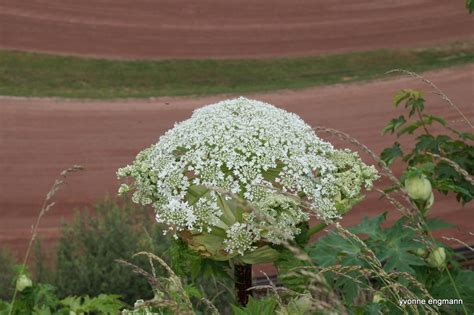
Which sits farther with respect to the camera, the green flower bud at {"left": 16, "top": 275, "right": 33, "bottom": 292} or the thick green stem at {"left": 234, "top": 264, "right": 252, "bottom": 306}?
the green flower bud at {"left": 16, "top": 275, "right": 33, "bottom": 292}

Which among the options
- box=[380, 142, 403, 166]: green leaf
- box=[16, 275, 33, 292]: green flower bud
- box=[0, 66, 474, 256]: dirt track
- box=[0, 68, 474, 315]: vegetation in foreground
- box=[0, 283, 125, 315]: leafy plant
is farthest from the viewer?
box=[0, 66, 474, 256]: dirt track

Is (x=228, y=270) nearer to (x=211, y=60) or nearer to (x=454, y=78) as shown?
(x=454, y=78)

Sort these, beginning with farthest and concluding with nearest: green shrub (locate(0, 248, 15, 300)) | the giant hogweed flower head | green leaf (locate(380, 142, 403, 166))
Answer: green shrub (locate(0, 248, 15, 300)) → green leaf (locate(380, 142, 403, 166)) → the giant hogweed flower head

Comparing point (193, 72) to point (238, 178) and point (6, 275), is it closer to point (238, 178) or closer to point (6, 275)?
point (6, 275)

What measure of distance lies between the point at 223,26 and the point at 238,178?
15979 millimetres

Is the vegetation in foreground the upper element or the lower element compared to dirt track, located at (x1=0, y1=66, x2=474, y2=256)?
upper

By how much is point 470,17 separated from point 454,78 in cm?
506

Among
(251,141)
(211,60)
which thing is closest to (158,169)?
(251,141)

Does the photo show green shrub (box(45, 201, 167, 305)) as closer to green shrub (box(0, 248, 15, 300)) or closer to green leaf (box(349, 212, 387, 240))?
green shrub (box(0, 248, 15, 300))

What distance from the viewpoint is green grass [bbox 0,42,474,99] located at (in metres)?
14.5

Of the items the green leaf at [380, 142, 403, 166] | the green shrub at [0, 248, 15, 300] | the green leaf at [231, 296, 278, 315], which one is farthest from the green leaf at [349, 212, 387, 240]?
the green shrub at [0, 248, 15, 300]

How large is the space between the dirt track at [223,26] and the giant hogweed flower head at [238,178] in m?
13.9

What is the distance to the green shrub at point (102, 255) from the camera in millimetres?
6191

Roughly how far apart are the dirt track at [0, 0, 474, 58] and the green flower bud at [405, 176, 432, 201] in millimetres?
13711
